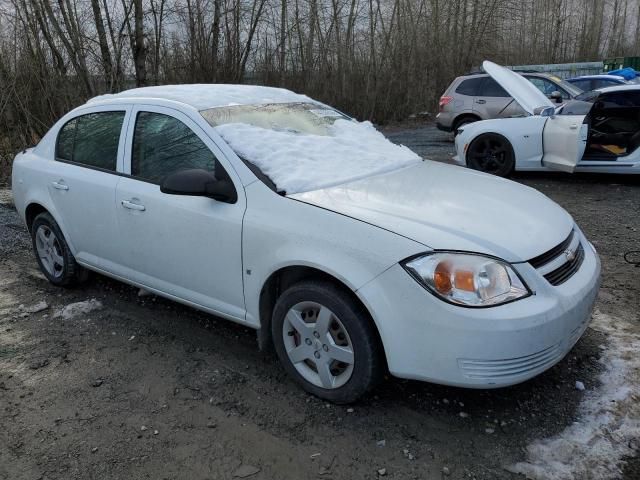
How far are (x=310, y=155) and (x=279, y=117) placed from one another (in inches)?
18.8

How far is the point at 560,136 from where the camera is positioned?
7.66 meters

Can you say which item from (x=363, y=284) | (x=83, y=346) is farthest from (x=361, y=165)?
(x=83, y=346)

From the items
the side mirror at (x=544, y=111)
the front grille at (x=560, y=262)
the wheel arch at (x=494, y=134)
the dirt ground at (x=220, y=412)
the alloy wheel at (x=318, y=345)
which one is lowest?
the dirt ground at (x=220, y=412)

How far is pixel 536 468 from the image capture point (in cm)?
245

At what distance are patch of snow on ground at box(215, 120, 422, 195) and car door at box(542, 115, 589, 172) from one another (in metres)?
4.42

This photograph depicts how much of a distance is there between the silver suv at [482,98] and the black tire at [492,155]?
3.48 metres

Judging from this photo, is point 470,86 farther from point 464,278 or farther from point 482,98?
point 464,278

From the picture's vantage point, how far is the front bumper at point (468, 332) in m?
2.45

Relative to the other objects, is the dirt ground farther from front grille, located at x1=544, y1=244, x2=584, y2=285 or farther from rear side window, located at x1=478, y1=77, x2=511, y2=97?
rear side window, located at x1=478, y1=77, x2=511, y2=97

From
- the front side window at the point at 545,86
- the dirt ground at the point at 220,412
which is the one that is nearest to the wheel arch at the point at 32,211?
the dirt ground at the point at 220,412

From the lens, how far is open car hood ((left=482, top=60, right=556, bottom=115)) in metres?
6.81

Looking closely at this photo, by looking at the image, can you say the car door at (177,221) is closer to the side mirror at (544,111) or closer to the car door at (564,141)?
the side mirror at (544,111)

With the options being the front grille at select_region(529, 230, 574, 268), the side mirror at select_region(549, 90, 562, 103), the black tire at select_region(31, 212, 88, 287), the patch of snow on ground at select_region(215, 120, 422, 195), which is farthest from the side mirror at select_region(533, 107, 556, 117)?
the black tire at select_region(31, 212, 88, 287)

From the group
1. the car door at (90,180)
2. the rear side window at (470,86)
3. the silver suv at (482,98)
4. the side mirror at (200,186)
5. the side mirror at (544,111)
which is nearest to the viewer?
the side mirror at (200,186)
